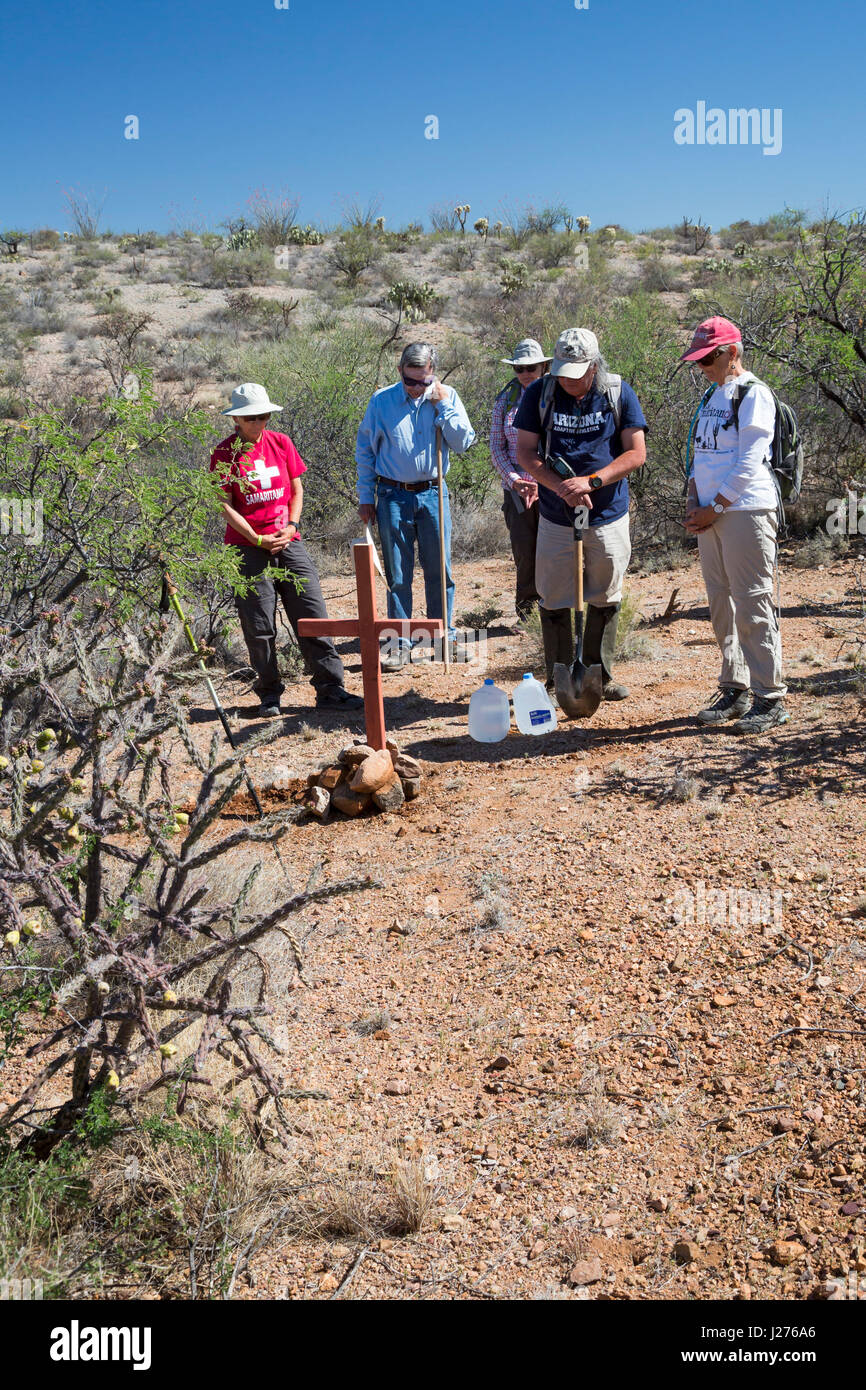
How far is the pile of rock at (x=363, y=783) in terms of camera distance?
4.75m

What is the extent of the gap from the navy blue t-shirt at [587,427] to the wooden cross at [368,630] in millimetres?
1074

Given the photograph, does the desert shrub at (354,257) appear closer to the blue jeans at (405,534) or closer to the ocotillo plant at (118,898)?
the blue jeans at (405,534)

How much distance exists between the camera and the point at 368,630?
4926 millimetres

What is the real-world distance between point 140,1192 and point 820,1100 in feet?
5.81

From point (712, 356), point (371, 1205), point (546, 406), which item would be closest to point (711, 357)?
point (712, 356)

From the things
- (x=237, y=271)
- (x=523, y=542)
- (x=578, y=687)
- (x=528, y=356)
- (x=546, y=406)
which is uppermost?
(x=237, y=271)

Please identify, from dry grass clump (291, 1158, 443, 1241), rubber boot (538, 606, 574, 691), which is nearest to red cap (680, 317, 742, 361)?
rubber boot (538, 606, 574, 691)

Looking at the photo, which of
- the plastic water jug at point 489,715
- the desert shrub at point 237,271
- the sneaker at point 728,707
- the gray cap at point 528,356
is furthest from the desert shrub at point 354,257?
the sneaker at point 728,707

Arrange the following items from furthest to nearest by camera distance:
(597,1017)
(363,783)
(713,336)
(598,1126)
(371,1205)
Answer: (363,783) → (713,336) → (597,1017) → (598,1126) → (371,1205)

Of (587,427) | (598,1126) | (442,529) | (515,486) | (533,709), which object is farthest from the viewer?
(515,486)

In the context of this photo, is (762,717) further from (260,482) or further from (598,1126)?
(260,482)

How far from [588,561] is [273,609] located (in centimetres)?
182

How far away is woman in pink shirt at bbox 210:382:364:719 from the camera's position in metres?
5.56

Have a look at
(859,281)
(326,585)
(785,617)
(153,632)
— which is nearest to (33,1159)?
(153,632)
